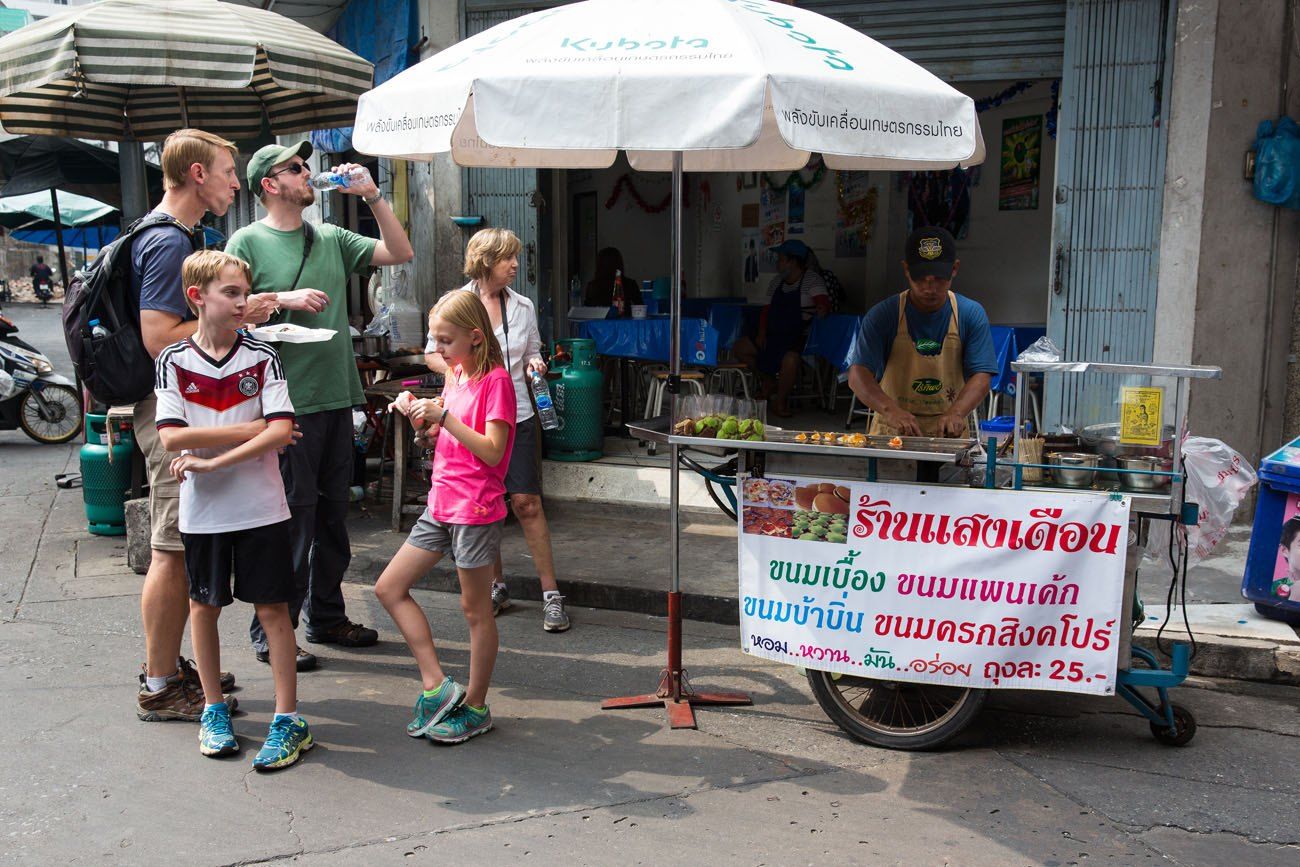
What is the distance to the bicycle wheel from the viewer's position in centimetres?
1164

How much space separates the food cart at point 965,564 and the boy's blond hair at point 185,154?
A: 2066 mm

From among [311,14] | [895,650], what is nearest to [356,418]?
[311,14]

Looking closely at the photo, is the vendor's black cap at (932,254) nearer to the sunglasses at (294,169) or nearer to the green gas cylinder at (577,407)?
the sunglasses at (294,169)

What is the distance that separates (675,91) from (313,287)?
1914 millimetres

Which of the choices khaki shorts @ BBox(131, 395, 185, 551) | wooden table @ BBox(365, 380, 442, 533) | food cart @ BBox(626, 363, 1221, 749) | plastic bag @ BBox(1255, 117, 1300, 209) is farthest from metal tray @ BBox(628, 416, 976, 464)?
plastic bag @ BBox(1255, 117, 1300, 209)

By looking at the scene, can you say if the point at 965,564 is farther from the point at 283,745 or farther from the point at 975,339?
the point at 283,745

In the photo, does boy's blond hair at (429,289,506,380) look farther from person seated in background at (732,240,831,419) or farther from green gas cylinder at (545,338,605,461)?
person seated in background at (732,240,831,419)

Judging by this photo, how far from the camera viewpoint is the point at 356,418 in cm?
880

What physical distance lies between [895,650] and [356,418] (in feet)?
19.1

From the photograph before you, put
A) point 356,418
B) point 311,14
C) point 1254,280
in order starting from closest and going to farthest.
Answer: point 1254,280
point 356,418
point 311,14

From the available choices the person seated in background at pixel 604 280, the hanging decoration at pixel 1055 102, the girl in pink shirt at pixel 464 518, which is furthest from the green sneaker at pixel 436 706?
the person seated in background at pixel 604 280

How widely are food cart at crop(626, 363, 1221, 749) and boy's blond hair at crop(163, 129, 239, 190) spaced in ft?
6.78

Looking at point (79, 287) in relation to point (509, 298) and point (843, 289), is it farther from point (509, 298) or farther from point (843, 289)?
point (843, 289)

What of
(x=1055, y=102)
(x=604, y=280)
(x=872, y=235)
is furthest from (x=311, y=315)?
(x=872, y=235)
